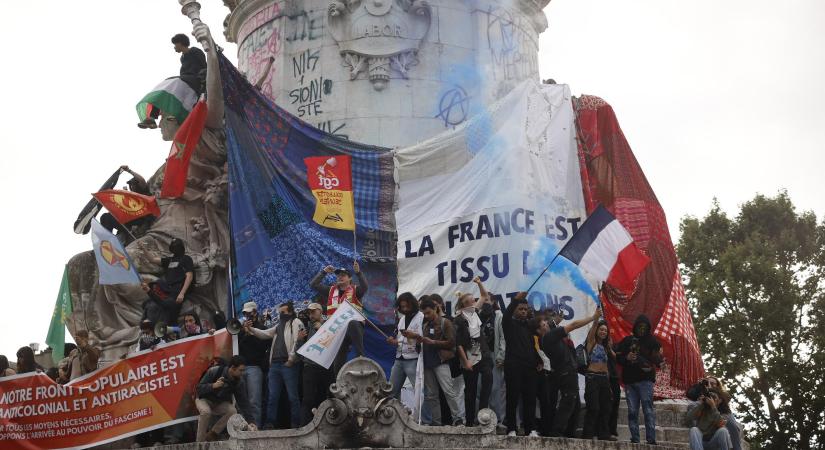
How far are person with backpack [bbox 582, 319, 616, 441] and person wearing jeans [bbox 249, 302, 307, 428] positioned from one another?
12.3ft

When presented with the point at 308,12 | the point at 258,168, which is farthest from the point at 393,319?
the point at 308,12

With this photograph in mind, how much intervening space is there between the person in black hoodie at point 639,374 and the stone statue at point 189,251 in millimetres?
7755

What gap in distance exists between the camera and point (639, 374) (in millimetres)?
18891

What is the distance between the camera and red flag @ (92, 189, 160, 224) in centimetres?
2475

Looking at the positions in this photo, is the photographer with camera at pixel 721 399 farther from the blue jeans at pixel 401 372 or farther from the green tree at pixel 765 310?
the green tree at pixel 765 310

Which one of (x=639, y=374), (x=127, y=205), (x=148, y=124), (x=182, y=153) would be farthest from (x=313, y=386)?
(x=148, y=124)

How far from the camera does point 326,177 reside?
2311 centimetres

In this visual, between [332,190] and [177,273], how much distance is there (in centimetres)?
280

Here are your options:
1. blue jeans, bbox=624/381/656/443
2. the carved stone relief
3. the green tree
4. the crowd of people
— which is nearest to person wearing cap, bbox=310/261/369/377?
the crowd of people

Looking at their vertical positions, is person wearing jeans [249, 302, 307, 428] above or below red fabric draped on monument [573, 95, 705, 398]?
below

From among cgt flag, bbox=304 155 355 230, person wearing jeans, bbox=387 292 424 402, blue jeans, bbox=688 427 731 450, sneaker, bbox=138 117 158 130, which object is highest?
sneaker, bbox=138 117 158 130

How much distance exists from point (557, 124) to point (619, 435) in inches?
220

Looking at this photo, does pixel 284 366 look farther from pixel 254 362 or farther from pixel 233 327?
pixel 233 327

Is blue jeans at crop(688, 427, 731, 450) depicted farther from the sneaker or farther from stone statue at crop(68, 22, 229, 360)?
the sneaker
